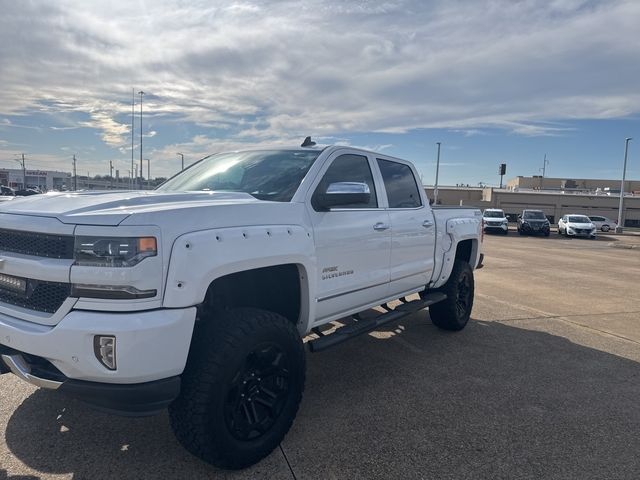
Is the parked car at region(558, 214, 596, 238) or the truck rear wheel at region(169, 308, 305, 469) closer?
the truck rear wheel at region(169, 308, 305, 469)

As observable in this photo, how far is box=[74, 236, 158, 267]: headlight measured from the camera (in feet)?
8.21

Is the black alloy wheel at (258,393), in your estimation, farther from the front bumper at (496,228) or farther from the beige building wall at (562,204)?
the beige building wall at (562,204)

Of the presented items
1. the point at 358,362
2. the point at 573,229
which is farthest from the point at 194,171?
the point at 573,229

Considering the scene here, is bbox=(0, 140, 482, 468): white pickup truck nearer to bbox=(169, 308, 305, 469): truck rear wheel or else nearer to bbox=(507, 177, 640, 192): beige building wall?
bbox=(169, 308, 305, 469): truck rear wheel

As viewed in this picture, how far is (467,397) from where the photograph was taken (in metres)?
4.18

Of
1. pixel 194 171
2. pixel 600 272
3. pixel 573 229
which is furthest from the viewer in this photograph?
pixel 573 229

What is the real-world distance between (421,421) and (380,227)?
64.1 inches

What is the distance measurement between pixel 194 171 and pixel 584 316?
20.1 feet

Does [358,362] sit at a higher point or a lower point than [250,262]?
lower

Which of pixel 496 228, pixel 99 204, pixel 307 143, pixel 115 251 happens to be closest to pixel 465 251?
pixel 307 143

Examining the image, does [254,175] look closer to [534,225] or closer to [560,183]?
[534,225]

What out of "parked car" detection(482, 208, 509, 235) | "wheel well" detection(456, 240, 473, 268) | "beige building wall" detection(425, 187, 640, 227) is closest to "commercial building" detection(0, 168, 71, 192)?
"beige building wall" detection(425, 187, 640, 227)

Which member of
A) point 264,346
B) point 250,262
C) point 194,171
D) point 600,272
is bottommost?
point 600,272

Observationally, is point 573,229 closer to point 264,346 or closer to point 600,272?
point 600,272
